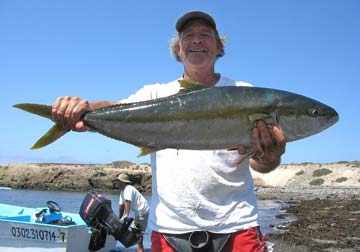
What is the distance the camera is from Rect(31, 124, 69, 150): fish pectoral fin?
445 cm

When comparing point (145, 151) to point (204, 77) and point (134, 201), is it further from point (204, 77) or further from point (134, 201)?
point (134, 201)

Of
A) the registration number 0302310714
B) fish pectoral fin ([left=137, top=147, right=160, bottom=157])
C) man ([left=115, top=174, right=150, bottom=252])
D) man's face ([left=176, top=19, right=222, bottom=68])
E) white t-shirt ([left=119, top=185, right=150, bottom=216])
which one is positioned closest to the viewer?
fish pectoral fin ([left=137, top=147, right=160, bottom=157])

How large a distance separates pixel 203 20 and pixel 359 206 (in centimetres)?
4517

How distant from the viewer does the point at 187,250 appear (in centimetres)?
474

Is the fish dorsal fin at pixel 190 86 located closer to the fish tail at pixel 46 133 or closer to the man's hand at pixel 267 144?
the man's hand at pixel 267 144

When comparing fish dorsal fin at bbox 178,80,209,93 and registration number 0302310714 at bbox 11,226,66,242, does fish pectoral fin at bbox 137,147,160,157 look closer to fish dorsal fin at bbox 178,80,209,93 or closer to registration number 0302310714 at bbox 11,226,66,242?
fish dorsal fin at bbox 178,80,209,93

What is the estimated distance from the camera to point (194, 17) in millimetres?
5316

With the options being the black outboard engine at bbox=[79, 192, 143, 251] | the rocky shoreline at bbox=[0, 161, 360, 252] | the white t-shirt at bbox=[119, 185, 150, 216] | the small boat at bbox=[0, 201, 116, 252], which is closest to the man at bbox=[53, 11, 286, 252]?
the black outboard engine at bbox=[79, 192, 143, 251]

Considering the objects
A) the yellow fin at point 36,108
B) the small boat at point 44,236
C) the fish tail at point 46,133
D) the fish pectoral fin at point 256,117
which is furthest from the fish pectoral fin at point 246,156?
the small boat at point 44,236

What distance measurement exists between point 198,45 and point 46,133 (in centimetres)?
198

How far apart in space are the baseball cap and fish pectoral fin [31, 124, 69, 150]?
1.93 meters

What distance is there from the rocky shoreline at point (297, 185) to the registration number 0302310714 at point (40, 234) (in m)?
13.7

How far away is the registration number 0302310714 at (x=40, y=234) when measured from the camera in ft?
48.6

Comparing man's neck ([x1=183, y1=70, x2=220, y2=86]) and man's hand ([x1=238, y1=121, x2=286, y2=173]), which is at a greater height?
man's neck ([x1=183, y1=70, x2=220, y2=86])
